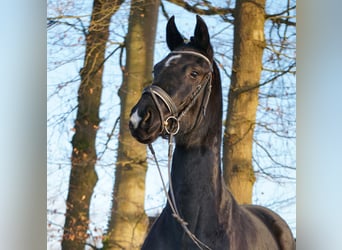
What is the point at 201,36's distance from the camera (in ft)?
5.54

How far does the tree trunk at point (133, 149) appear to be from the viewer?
1.78m

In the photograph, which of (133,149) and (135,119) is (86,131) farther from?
(135,119)

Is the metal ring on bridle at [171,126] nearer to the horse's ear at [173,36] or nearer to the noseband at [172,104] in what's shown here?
the noseband at [172,104]

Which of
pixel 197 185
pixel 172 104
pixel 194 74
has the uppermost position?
pixel 194 74

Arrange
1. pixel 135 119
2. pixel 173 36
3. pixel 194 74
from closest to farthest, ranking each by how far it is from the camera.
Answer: pixel 135 119 → pixel 194 74 → pixel 173 36

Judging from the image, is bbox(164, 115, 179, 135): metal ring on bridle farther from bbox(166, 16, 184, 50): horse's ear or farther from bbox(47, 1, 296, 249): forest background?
bbox(166, 16, 184, 50): horse's ear

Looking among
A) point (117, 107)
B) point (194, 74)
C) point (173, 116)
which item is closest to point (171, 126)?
point (173, 116)

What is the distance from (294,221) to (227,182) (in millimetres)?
292

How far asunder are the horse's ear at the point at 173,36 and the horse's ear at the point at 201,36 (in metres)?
0.07

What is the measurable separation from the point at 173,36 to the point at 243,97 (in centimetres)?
33

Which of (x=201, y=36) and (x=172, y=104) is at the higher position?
(x=201, y=36)

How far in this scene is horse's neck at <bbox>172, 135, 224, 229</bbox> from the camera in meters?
1.64
